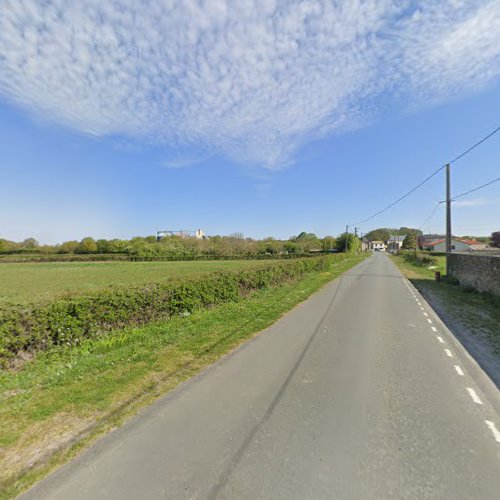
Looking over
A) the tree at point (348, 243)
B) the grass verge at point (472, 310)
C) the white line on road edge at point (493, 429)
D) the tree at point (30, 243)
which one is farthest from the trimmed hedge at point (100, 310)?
the tree at point (30, 243)

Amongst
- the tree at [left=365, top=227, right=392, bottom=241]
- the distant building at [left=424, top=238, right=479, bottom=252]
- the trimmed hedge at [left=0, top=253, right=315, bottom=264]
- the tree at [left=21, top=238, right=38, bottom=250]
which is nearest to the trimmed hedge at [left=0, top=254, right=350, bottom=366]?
the trimmed hedge at [left=0, top=253, right=315, bottom=264]

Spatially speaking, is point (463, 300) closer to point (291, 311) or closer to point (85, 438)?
point (291, 311)

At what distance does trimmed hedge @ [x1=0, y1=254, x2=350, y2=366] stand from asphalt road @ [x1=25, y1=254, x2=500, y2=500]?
3299 millimetres

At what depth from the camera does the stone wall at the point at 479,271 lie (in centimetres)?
1268

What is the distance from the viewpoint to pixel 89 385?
4.53 metres

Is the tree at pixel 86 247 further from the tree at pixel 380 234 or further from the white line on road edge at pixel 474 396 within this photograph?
the tree at pixel 380 234

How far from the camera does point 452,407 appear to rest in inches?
157

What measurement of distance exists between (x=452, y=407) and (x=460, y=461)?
4.17ft

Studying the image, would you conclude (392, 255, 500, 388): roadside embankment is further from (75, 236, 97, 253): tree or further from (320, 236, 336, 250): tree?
(75, 236, 97, 253): tree

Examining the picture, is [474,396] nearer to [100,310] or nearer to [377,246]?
[100,310]

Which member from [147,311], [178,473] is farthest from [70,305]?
[178,473]

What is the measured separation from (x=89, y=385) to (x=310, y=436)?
3496 mm

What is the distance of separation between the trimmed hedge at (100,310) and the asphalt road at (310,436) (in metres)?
3.30

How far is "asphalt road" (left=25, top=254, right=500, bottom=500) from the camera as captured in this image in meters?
2.60
